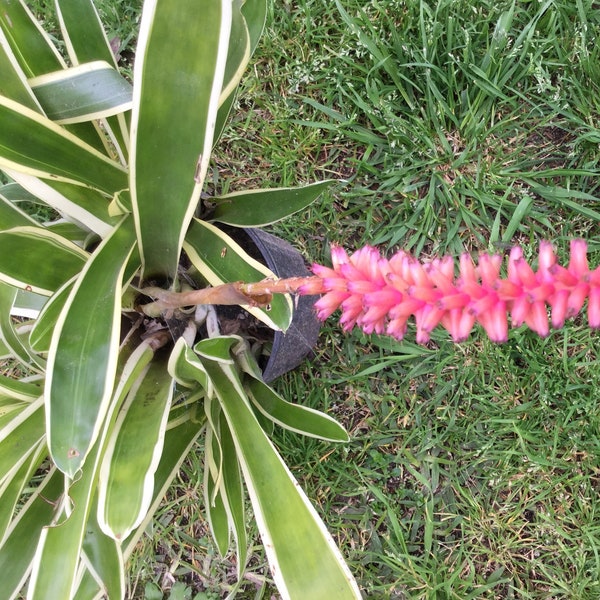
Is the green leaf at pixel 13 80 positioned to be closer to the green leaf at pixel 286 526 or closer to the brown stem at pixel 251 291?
the brown stem at pixel 251 291

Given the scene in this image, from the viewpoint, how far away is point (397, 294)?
2.54ft

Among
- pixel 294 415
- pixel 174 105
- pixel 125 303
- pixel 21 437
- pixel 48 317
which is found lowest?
pixel 294 415

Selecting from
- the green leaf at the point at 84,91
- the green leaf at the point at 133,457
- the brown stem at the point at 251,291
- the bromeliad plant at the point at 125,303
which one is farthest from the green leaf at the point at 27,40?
the green leaf at the point at 133,457

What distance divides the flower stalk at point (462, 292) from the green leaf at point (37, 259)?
0.72 meters

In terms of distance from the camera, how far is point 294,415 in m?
1.59

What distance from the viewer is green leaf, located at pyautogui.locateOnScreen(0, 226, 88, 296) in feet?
4.14

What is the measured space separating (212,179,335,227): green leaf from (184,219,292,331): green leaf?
0.13 meters

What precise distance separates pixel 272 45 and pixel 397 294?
1.63 metres

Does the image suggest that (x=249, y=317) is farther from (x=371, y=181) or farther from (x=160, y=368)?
(x=371, y=181)

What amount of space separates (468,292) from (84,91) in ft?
3.16

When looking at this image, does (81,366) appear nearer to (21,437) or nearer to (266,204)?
(21,437)

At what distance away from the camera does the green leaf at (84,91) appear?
1293mm

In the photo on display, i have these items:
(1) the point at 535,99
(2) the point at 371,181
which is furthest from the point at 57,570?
(1) the point at 535,99

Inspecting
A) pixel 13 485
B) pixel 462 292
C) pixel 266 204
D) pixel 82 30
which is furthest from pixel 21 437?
pixel 462 292
